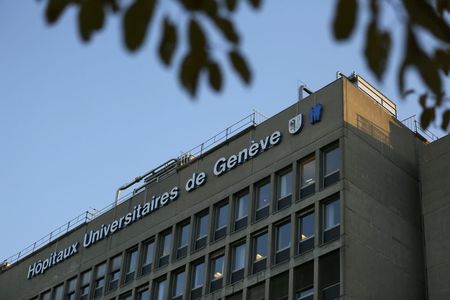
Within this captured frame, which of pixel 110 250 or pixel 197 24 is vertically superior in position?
pixel 110 250

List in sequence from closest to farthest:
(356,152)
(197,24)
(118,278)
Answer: (197,24)
(356,152)
(118,278)

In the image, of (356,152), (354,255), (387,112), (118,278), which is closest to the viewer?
(354,255)

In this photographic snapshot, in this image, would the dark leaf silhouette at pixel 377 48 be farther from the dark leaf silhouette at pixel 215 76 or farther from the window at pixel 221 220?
the window at pixel 221 220

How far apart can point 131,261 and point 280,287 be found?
1315 centimetres

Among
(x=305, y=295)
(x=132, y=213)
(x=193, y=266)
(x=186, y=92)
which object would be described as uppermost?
(x=132, y=213)

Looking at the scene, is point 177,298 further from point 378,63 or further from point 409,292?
point 378,63

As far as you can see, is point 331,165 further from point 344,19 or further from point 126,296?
point 344,19

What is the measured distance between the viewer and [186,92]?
16.6 feet

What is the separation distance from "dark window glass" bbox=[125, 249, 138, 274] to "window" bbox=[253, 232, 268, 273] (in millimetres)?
9862

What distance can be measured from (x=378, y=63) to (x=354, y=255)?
1382 inches

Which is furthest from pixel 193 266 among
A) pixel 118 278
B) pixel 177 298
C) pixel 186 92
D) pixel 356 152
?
pixel 186 92

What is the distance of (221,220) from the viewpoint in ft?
156

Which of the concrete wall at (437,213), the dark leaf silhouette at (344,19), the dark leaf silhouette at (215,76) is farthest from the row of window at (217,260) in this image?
the dark leaf silhouette at (344,19)

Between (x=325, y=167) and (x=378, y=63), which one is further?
(x=325, y=167)
